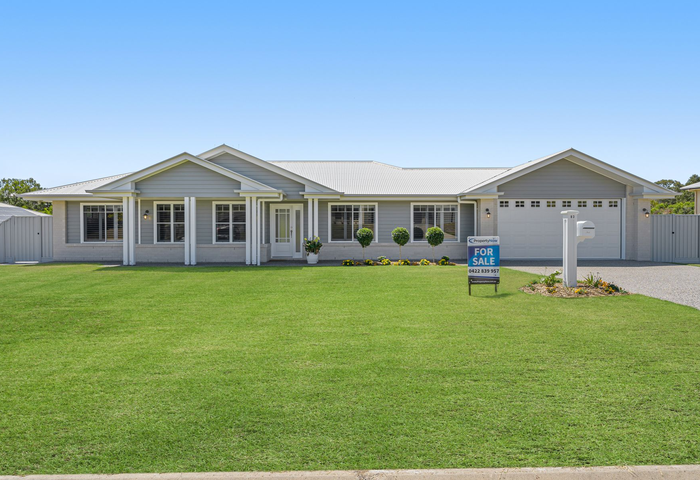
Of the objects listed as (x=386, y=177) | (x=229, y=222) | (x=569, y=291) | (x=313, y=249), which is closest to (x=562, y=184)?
(x=386, y=177)

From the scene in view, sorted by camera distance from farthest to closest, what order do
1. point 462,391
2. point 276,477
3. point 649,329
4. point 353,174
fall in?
point 353,174 → point 649,329 → point 462,391 → point 276,477

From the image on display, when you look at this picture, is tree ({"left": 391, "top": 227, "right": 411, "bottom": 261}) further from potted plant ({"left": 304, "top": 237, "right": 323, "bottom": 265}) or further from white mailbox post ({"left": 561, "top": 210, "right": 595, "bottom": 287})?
white mailbox post ({"left": 561, "top": 210, "right": 595, "bottom": 287})

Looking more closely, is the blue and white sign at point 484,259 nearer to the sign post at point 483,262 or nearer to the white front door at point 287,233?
the sign post at point 483,262

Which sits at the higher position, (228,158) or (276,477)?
(228,158)

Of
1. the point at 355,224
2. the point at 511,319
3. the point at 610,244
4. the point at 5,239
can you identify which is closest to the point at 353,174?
the point at 355,224

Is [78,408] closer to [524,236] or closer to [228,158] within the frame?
[228,158]

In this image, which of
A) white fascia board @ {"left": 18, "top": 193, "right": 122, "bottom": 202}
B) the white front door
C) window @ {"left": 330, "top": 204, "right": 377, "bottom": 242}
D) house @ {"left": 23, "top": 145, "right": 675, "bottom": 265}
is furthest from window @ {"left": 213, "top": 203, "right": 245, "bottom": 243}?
white fascia board @ {"left": 18, "top": 193, "right": 122, "bottom": 202}

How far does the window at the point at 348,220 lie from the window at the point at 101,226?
9167 millimetres

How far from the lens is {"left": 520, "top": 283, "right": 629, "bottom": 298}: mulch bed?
1096 cm

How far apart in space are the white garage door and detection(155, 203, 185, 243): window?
43.6 feet

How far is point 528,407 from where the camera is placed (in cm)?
445

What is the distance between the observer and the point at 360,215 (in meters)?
22.1

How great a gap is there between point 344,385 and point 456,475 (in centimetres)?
186

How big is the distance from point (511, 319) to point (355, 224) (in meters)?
14.1
